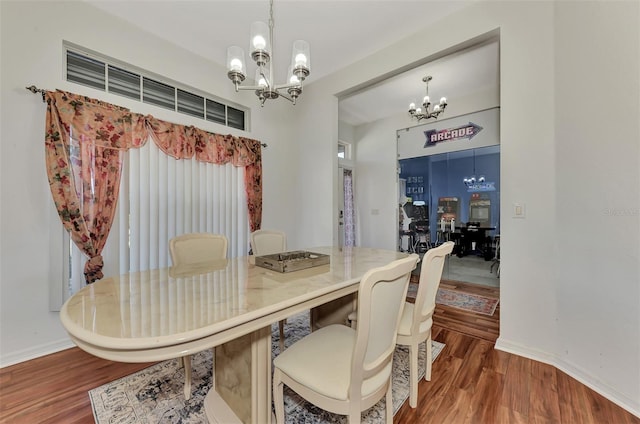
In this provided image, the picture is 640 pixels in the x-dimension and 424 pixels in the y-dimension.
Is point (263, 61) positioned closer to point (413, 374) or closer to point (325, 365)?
point (325, 365)

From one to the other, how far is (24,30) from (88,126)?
0.78 meters

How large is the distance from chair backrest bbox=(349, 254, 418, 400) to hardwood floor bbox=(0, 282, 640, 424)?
0.63 meters

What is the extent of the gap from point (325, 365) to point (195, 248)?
1.36 metres

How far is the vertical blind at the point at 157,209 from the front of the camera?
236cm

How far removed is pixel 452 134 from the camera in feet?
13.7

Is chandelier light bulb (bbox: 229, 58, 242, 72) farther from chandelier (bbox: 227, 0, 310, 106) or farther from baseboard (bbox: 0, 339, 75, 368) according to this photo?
baseboard (bbox: 0, 339, 75, 368)

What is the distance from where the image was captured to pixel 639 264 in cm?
143

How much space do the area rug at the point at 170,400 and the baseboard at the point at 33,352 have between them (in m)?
0.84

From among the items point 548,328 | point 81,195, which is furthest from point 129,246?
point 548,328

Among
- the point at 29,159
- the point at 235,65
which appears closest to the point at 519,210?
the point at 235,65

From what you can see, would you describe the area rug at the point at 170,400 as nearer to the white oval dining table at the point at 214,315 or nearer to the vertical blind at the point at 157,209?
the white oval dining table at the point at 214,315

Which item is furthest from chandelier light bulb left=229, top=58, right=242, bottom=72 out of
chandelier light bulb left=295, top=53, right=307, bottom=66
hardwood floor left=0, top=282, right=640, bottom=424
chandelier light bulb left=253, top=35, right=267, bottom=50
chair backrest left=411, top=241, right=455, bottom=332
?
hardwood floor left=0, top=282, right=640, bottom=424

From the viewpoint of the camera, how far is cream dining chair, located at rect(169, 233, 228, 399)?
1.83m

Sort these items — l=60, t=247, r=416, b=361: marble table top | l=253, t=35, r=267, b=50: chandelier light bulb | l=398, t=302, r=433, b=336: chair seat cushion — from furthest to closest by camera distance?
1. l=253, t=35, r=267, b=50: chandelier light bulb
2. l=398, t=302, r=433, b=336: chair seat cushion
3. l=60, t=247, r=416, b=361: marble table top
